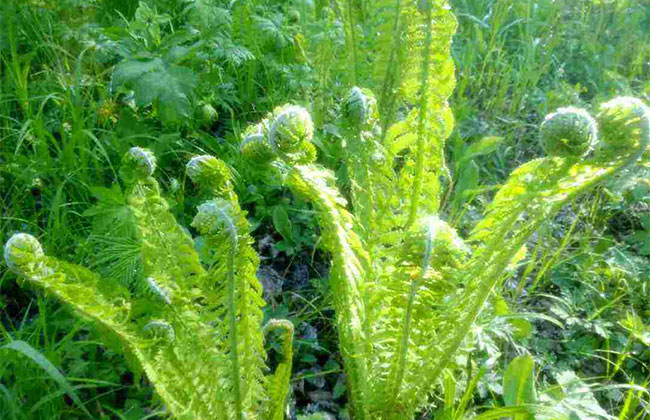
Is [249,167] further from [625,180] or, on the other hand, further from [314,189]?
[625,180]

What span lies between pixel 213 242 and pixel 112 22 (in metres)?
2.30

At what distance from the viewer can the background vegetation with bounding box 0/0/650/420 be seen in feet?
6.07

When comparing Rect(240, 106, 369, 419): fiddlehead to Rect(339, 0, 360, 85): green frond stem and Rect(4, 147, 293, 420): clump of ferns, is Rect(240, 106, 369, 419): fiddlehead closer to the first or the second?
Rect(4, 147, 293, 420): clump of ferns

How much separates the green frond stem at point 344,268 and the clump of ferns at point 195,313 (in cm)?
17

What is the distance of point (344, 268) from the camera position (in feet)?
5.01

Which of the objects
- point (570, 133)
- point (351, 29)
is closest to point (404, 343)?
point (570, 133)

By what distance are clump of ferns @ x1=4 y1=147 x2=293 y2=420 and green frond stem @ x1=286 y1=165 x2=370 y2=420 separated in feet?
0.57

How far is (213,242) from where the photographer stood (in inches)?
52.3

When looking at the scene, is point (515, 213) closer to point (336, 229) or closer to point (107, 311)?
point (336, 229)

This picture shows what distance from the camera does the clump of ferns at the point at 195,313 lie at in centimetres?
141

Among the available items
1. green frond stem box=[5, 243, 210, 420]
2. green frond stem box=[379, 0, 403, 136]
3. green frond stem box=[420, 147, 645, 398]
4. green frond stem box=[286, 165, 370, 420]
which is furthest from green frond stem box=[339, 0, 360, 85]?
green frond stem box=[5, 243, 210, 420]

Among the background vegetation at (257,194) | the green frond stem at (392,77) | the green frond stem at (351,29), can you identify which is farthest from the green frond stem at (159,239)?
the green frond stem at (351,29)

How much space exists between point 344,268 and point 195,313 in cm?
38

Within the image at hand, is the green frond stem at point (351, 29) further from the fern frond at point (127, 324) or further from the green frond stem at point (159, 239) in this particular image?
the fern frond at point (127, 324)
